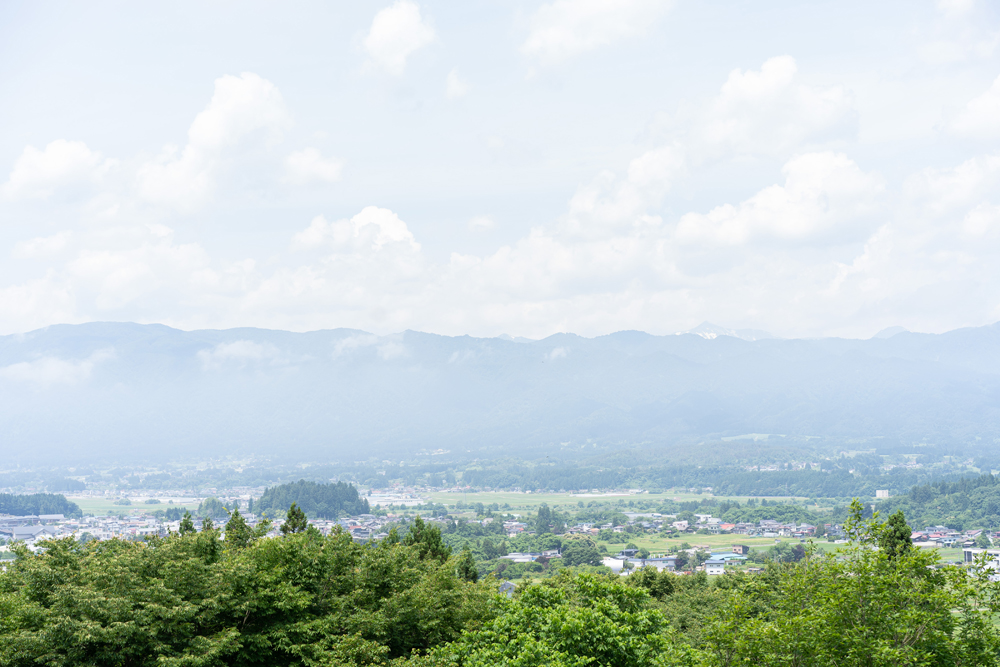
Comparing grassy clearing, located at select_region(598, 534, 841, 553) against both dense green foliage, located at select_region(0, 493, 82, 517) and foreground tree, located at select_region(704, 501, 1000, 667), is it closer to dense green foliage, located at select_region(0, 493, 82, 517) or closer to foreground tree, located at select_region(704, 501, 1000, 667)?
foreground tree, located at select_region(704, 501, 1000, 667)

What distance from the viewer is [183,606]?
13.6 meters

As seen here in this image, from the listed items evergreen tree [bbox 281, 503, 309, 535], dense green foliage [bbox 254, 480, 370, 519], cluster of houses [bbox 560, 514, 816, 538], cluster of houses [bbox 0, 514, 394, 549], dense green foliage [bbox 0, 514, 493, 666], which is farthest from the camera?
dense green foliage [bbox 254, 480, 370, 519]

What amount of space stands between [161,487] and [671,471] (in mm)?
94819

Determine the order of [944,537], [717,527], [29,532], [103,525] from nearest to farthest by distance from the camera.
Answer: [944,537] → [29,532] → [103,525] → [717,527]

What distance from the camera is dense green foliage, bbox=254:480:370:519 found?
3322 inches

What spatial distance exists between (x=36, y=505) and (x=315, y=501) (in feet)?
106

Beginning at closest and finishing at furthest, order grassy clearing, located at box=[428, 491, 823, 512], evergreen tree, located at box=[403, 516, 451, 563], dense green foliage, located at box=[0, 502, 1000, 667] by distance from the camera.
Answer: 1. dense green foliage, located at box=[0, 502, 1000, 667]
2. evergreen tree, located at box=[403, 516, 451, 563]
3. grassy clearing, located at box=[428, 491, 823, 512]

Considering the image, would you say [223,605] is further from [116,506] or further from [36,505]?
[116,506]

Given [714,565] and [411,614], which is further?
[714,565]

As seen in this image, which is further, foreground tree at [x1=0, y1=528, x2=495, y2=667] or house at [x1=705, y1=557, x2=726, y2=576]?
house at [x1=705, y1=557, x2=726, y2=576]

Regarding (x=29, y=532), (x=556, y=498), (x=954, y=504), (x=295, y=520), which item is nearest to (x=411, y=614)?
(x=295, y=520)

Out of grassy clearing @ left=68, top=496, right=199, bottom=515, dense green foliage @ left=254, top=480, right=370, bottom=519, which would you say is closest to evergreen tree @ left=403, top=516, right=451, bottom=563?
dense green foliage @ left=254, top=480, right=370, bottom=519

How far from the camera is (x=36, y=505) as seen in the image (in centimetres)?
8731

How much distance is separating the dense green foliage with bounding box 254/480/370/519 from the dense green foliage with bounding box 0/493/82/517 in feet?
70.1
